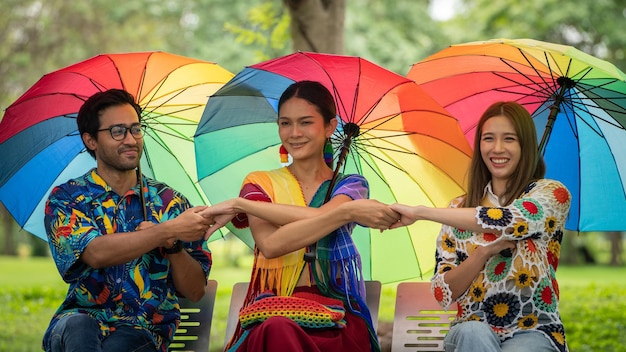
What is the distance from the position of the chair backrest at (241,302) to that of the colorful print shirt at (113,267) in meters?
0.39

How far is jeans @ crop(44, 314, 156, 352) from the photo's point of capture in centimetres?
444

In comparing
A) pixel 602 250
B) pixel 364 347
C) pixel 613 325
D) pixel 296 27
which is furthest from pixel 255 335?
pixel 602 250

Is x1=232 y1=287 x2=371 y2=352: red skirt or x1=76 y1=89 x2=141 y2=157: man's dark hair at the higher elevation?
x1=76 y1=89 x2=141 y2=157: man's dark hair

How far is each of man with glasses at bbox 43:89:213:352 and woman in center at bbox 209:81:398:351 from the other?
0.34 m

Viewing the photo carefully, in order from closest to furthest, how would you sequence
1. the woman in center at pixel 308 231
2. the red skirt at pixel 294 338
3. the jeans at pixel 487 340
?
the red skirt at pixel 294 338
the jeans at pixel 487 340
the woman in center at pixel 308 231

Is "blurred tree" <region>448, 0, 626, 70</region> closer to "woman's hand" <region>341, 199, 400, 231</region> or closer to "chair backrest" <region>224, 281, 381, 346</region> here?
"chair backrest" <region>224, 281, 381, 346</region>

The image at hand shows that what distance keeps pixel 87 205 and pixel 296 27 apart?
11.4 feet

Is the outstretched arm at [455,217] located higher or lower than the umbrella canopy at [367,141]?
lower

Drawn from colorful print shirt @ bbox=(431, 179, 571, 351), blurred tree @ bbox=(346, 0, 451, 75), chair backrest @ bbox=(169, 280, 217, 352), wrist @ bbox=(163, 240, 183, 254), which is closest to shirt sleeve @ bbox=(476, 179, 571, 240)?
colorful print shirt @ bbox=(431, 179, 571, 351)

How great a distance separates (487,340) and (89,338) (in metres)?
1.88

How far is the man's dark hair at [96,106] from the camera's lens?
4.91 metres

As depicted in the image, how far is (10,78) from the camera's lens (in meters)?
22.1

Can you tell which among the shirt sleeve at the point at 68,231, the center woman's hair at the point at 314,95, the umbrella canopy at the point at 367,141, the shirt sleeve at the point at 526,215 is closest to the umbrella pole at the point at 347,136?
the umbrella canopy at the point at 367,141

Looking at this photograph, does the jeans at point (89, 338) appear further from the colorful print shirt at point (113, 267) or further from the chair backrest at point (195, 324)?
the chair backrest at point (195, 324)
